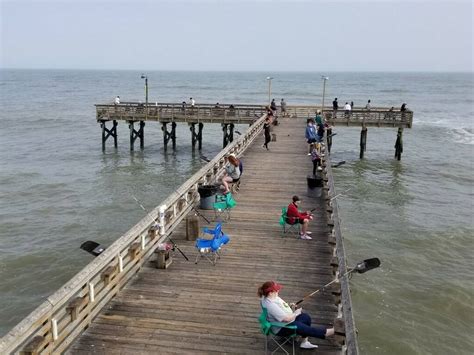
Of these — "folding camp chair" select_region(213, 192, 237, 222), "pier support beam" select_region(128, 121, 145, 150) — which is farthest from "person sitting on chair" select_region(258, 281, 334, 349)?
"pier support beam" select_region(128, 121, 145, 150)

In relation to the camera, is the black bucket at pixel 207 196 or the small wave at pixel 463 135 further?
the small wave at pixel 463 135

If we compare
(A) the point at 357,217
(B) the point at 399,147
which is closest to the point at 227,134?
(B) the point at 399,147

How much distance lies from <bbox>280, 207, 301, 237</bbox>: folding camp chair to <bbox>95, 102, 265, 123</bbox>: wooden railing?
21395mm

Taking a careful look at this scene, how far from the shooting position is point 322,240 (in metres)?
10.5

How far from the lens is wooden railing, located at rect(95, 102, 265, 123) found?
3275 cm

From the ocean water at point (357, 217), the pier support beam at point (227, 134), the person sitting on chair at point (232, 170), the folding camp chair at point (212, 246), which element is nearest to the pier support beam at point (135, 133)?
the ocean water at point (357, 217)

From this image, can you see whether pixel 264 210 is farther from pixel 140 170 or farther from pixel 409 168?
pixel 409 168

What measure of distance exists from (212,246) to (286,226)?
288cm

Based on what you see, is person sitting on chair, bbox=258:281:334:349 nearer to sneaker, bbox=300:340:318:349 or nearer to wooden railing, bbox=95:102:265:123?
sneaker, bbox=300:340:318:349

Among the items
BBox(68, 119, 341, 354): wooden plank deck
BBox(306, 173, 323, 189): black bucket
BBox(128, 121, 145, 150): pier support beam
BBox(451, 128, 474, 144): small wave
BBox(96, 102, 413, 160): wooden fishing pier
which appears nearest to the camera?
BBox(68, 119, 341, 354): wooden plank deck

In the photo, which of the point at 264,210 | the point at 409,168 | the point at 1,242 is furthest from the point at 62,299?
the point at 409,168

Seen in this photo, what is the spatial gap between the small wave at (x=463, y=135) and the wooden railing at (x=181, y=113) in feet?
74.0

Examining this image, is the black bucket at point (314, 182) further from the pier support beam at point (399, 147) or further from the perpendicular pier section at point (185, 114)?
the pier support beam at point (399, 147)

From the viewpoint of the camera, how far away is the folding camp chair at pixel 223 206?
11.7 m
